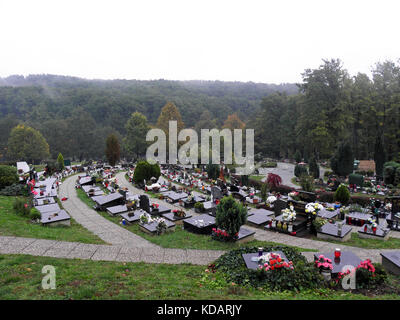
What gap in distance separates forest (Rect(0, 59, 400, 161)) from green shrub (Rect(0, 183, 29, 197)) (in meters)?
34.1

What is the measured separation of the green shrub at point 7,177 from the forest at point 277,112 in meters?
34.6

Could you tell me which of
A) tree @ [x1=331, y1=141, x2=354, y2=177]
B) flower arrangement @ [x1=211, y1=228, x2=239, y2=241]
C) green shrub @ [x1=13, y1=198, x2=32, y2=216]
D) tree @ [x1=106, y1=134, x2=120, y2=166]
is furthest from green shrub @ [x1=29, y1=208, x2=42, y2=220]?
tree @ [x1=331, y1=141, x2=354, y2=177]

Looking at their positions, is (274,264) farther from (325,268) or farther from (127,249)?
(127,249)

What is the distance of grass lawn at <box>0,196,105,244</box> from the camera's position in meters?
9.88

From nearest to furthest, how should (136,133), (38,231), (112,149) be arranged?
(38,231) → (112,149) → (136,133)

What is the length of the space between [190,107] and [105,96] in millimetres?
27629

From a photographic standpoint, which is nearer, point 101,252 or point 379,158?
point 101,252

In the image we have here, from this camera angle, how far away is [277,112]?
5356 centimetres

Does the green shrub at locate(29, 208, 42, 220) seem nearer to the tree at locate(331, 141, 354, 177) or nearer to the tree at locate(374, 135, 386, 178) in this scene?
the tree at locate(331, 141, 354, 177)

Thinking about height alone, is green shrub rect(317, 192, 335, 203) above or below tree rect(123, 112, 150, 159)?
below

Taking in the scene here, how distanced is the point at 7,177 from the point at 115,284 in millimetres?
17770

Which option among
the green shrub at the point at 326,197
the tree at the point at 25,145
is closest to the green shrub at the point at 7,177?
the green shrub at the point at 326,197

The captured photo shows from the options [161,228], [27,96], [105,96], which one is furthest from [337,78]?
[27,96]

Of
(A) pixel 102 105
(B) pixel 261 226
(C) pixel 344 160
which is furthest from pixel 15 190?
(A) pixel 102 105
